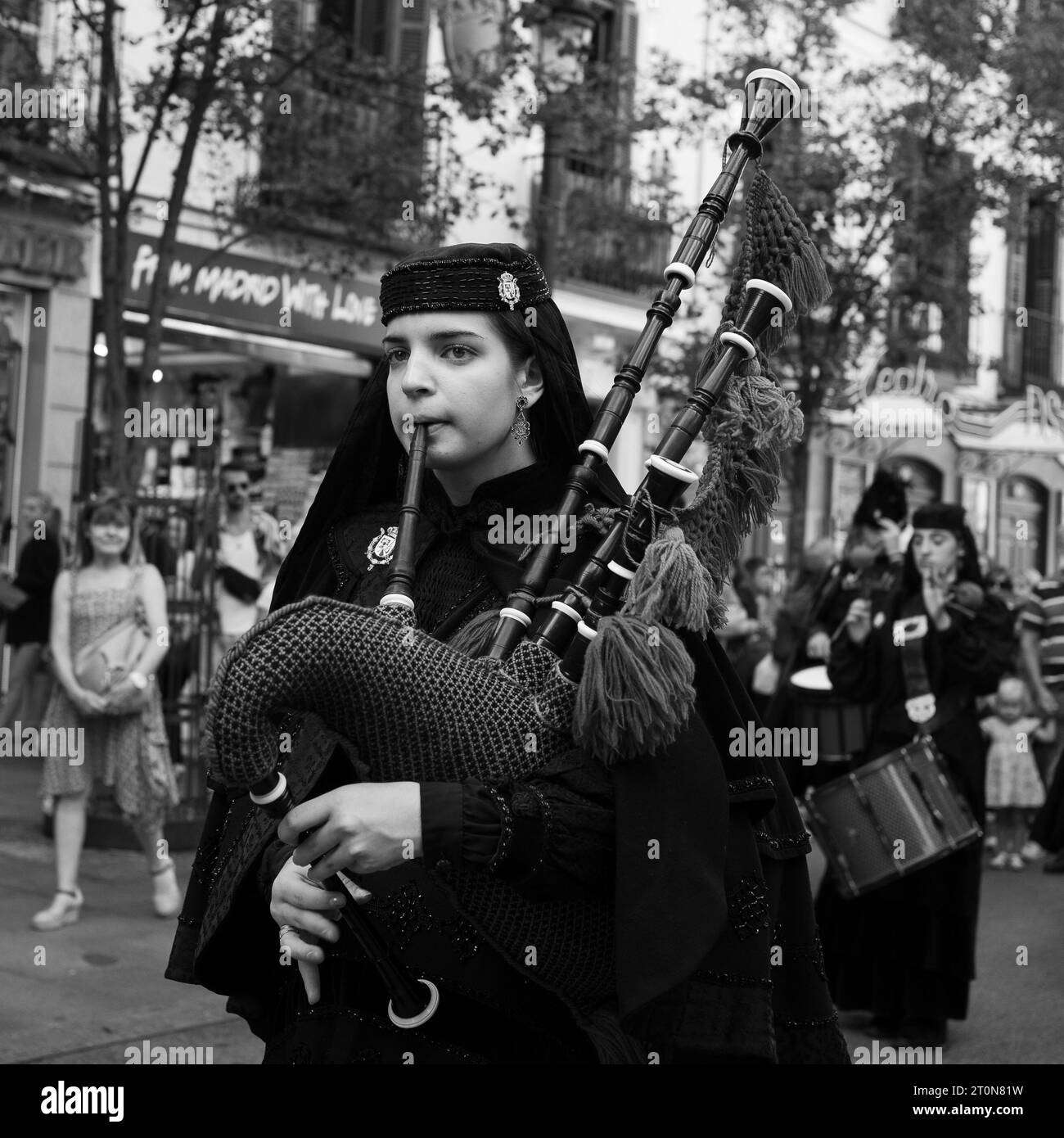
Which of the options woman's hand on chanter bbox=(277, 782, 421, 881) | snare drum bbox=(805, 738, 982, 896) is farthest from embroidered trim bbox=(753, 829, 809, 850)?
snare drum bbox=(805, 738, 982, 896)

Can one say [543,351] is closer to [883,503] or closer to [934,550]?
[934,550]

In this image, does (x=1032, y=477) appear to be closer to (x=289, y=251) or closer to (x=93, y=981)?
(x=289, y=251)

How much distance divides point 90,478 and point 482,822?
11.5 m

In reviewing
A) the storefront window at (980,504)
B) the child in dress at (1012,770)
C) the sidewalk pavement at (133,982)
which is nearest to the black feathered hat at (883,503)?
the sidewalk pavement at (133,982)

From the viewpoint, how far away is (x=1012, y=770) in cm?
1007

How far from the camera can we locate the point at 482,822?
1.84 meters

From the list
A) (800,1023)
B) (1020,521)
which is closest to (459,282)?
(800,1023)

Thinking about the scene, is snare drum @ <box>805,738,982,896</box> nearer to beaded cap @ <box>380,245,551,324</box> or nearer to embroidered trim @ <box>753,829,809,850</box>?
embroidered trim @ <box>753,829,809,850</box>

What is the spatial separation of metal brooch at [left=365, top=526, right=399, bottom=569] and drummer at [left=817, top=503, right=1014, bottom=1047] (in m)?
3.94

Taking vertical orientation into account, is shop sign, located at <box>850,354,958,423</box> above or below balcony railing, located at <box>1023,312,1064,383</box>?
below

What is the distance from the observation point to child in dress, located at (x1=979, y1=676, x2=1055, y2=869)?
998cm
